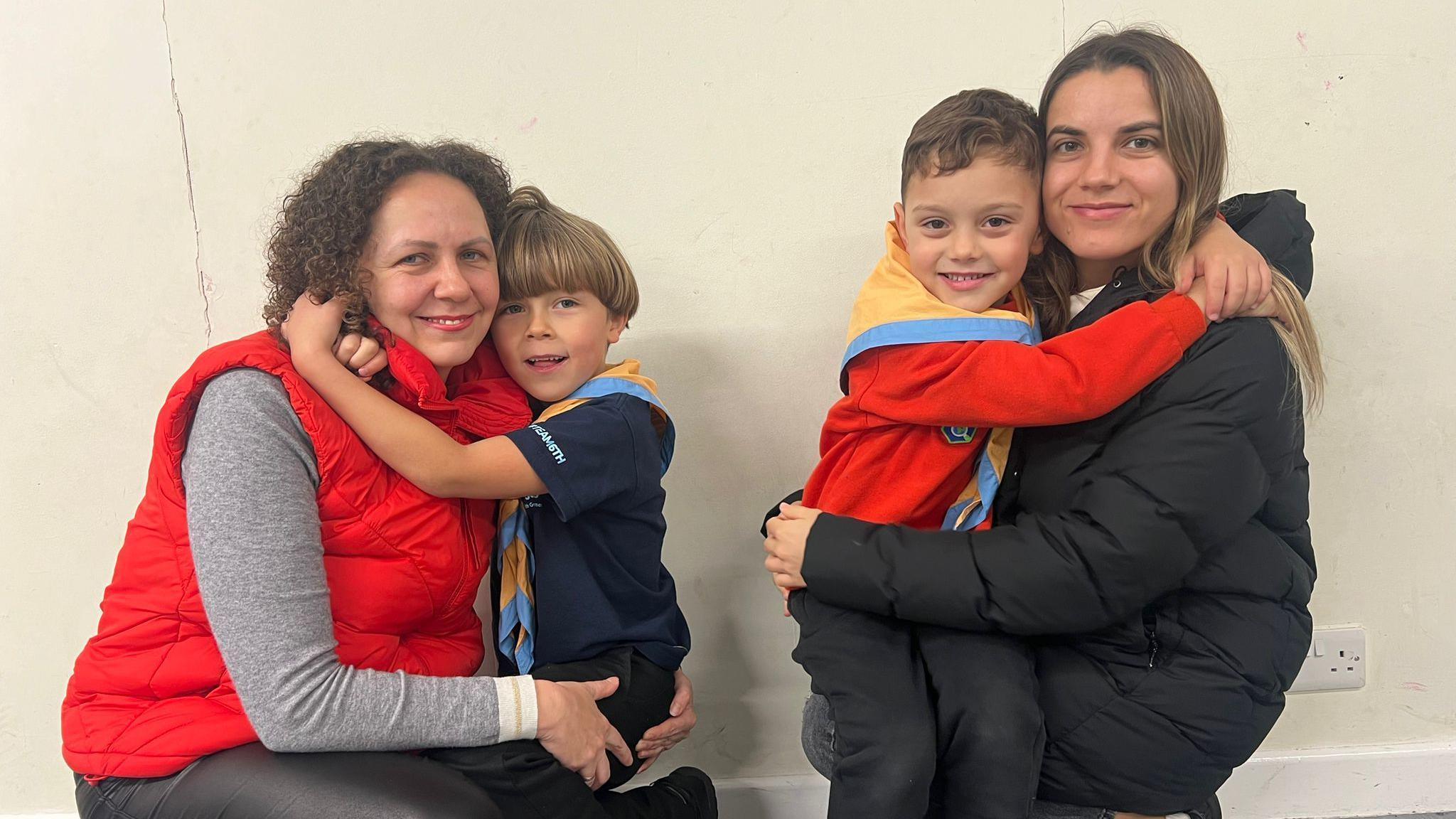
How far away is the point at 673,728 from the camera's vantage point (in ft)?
5.05

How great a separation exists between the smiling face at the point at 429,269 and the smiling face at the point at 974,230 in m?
0.67

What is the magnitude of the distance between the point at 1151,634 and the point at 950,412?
43cm

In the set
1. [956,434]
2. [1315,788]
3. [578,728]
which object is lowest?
[1315,788]

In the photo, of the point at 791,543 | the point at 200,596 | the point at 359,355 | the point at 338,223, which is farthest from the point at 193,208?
the point at 791,543

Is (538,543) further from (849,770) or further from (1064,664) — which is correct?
(1064,664)

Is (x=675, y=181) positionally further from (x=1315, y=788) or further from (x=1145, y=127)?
(x=1315, y=788)

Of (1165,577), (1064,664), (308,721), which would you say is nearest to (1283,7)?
(1165,577)

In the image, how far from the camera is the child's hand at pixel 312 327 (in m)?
1.24

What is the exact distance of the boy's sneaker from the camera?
159 cm

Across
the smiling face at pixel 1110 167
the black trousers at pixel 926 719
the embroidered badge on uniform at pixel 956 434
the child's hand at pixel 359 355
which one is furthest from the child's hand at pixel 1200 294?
the child's hand at pixel 359 355

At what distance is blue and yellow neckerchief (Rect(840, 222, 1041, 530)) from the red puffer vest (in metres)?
0.65

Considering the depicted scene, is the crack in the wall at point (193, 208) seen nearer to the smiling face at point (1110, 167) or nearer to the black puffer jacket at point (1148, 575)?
the black puffer jacket at point (1148, 575)

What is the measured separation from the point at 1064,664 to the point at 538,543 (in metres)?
0.82

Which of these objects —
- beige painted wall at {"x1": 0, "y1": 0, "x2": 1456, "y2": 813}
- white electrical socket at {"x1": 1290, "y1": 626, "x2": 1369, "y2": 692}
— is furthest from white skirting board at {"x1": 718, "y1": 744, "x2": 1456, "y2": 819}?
beige painted wall at {"x1": 0, "y1": 0, "x2": 1456, "y2": 813}
